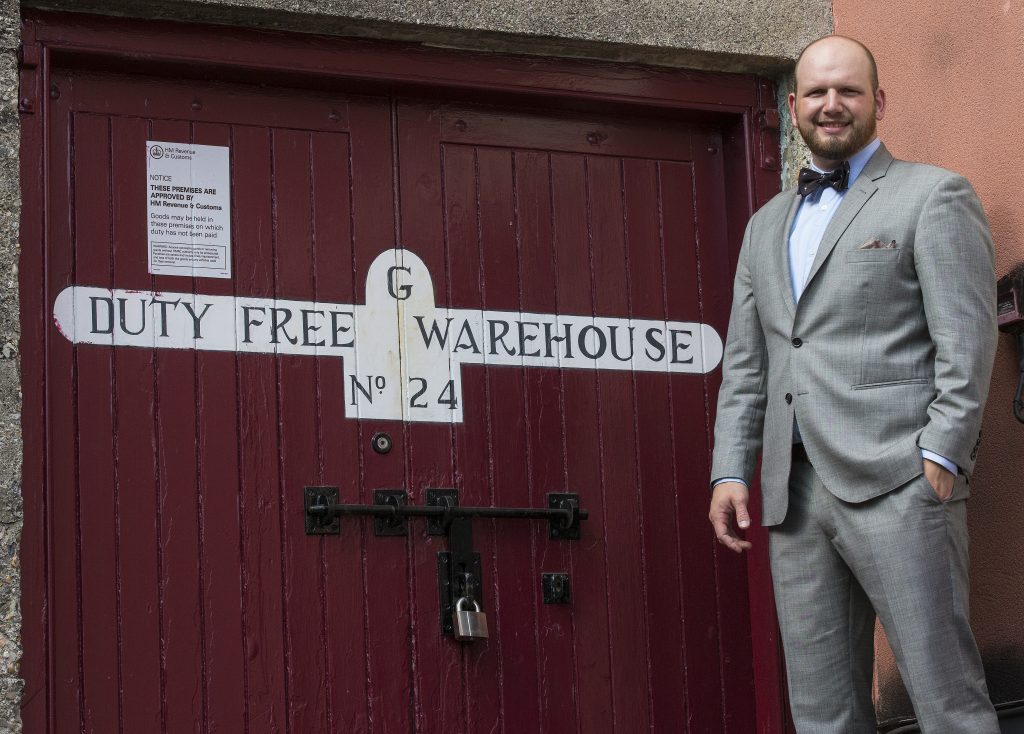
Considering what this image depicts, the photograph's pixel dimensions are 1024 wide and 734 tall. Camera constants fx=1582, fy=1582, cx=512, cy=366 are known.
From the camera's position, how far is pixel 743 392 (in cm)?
373

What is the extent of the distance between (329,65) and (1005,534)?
2.13 m

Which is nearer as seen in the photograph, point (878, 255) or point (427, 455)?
point (878, 255)

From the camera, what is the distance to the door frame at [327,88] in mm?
3736

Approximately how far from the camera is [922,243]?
3432 millimetres

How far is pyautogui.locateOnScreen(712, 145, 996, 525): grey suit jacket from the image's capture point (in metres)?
3.31

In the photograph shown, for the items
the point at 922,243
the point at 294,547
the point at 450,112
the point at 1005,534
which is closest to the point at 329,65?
the point at 450,112

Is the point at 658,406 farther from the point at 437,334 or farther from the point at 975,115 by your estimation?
the point at 975,115

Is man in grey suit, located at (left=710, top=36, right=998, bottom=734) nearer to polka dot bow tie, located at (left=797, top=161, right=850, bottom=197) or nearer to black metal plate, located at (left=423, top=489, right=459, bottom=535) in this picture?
polka dot bow tie, located at (left=797, top=161, right=850, bottom=197)

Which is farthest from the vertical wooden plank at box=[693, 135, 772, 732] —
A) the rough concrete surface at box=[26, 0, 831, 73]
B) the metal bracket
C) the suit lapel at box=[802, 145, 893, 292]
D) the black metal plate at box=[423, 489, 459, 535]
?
the suit lapel at box=[802, 145, 893, 292]

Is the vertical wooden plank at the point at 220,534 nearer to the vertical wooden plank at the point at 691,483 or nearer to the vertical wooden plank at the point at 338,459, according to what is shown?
the vertical wooden plank at the point at 338,459

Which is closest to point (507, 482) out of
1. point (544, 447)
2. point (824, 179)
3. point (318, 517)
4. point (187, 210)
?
point (544, 447)

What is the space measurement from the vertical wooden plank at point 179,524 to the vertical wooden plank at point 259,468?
119 mm

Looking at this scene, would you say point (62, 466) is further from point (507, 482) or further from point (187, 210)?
point (507, 482)

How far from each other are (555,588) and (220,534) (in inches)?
35.7
